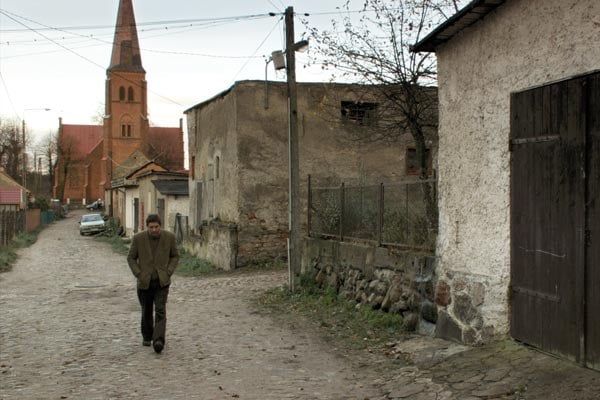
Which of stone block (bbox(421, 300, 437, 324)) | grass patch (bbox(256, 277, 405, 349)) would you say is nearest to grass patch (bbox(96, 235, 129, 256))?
grass patch (bbox(256, 277, 405, 349))

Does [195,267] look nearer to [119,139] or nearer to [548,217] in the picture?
[548,217]

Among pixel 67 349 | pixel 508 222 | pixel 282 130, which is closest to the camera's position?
A: pixel 508 222

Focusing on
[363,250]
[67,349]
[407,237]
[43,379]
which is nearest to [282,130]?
[363,250]

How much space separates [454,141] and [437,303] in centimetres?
191

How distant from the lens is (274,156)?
1866 centimetres

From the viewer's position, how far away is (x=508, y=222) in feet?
21.1

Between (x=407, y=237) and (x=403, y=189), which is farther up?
(x=403, y=189)

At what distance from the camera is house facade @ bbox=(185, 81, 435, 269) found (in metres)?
18.4

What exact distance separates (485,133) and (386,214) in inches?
127

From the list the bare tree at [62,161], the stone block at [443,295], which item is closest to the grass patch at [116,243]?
the stone block at [443,295]

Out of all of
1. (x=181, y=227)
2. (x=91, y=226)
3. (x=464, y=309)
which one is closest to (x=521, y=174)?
(x=464, y=309)

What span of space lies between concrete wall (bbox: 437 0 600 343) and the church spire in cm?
6745

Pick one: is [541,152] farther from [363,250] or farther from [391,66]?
[391,66]

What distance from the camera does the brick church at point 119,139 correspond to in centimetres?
7908
